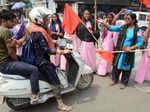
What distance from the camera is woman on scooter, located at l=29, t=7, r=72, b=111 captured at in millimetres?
2589

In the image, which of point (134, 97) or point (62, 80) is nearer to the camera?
point (62, 80)

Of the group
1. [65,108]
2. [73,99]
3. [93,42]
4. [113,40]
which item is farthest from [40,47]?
[113,40]

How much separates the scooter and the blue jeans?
0.27 feet

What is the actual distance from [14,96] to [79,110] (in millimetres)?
1171

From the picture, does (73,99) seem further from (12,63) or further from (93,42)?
(93,42)

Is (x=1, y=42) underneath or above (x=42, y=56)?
above

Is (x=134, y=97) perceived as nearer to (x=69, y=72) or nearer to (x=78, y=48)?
(x=69, y=72)

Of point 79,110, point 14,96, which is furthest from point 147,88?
point 14,96

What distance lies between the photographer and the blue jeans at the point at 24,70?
8.53 feet

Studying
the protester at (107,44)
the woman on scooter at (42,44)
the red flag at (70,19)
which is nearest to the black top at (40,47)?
the woman on scooter at (42,44)

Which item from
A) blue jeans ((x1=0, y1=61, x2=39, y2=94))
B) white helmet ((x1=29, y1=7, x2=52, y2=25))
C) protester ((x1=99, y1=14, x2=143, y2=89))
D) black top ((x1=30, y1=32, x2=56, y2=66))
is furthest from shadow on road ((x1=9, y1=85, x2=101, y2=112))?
white helmet ((x1=29, y1=7, x2=52, y2=25))

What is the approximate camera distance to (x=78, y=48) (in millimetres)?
4840

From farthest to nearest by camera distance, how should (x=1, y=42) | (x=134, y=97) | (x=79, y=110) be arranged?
(x=134, y=97), (x=79, y=110), (x=1, y=42)

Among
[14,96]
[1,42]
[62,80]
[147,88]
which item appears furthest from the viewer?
[147,88]
